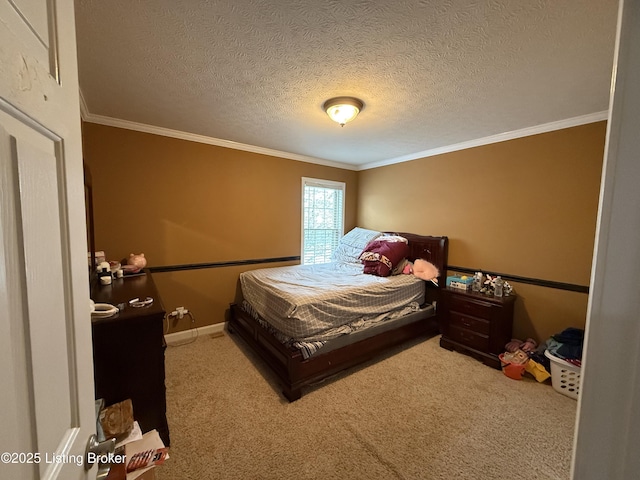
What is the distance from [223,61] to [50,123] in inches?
54.5

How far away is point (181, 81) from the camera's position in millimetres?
1815

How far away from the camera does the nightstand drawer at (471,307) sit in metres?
2.58

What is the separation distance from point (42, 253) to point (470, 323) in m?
3.15

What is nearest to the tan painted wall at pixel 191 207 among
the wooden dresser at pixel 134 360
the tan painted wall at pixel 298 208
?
the tan painted wall at pixel 298 208

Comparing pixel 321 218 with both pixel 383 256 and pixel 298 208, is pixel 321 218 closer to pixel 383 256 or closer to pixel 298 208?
pixel 298 208

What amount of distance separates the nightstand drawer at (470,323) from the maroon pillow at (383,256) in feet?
2.76

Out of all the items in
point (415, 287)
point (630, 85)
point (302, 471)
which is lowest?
point (302, 471)

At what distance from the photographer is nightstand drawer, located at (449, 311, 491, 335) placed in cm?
258

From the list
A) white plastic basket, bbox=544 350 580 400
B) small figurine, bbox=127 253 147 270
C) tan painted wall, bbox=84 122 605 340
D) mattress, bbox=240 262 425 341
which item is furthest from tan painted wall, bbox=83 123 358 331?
white plastic basket, bbox=544 350 580 400

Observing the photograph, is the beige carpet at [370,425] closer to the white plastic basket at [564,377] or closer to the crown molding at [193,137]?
the white plastic basket at [564,377]

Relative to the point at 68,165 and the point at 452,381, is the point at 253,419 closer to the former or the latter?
the point at 452,381

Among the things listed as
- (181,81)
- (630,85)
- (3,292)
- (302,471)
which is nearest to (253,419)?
(302,471)

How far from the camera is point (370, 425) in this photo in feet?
5.94

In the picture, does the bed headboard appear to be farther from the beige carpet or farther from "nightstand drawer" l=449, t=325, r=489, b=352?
the beige carpet
